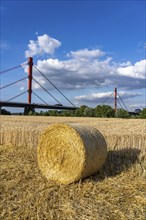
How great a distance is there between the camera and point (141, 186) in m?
6.88

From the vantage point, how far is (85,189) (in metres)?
6.57

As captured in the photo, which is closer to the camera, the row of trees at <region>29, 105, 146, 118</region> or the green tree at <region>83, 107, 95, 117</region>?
the row of trees at <region>29, 105, 146, 118</region>

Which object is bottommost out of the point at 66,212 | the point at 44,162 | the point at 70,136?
the point at 66,212

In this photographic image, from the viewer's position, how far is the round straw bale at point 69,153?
23.0 feet

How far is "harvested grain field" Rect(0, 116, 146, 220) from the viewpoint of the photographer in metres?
5.41

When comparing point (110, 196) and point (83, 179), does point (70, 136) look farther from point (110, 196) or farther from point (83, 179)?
point (110, 196)

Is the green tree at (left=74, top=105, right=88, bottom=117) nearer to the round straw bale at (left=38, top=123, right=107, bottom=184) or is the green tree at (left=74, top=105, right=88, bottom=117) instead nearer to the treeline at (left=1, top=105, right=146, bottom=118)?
the treeline at (left=1, top=105, right=146, bottom=118)

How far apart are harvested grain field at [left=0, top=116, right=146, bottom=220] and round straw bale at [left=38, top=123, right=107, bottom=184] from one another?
209 mm

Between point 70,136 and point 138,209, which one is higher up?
point 70,136

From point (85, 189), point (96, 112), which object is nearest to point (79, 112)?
point (96, 112)

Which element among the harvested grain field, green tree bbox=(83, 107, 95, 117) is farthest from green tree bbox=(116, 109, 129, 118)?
the harvested grain field

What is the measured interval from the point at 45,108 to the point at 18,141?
3567 cm

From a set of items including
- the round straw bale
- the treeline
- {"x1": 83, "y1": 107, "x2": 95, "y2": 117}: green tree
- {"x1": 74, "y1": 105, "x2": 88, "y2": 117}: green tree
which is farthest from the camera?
{"x1": 74, "y1": 105, "x2": 88, "y2": 117}: green tree

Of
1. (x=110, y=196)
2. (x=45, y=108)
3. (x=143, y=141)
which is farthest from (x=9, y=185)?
(x=45, y=108)
